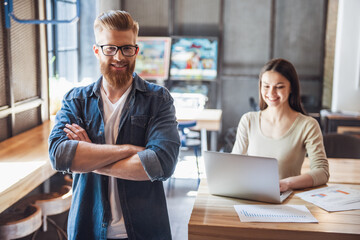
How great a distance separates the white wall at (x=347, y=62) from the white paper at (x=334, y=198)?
448 centimetres

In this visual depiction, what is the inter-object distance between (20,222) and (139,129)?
115cm

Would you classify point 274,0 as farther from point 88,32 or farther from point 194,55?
point 88,32

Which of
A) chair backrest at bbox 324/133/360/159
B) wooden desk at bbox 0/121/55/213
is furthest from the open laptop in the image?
chair backrest at bbox 324/133/360/159

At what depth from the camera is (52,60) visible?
16.6 feet

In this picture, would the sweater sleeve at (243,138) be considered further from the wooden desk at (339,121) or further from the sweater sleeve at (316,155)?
the wooden desk at (339,121)

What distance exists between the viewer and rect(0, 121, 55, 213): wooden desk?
7.63 feet

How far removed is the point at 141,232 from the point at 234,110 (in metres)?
6.14

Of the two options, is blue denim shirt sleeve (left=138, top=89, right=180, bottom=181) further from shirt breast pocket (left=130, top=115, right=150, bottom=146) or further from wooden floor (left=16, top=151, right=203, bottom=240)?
wooden floor (left=16, top=151, right=203, bottom=240)

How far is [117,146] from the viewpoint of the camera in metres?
1.69

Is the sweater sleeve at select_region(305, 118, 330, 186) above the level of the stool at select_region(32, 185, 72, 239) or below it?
above

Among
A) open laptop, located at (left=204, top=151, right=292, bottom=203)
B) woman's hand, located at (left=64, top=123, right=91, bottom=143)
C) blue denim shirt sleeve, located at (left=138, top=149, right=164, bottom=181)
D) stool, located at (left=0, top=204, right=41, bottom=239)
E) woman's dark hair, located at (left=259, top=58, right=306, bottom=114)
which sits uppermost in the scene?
woman's dark hair, located at (left=259, top=58, right=306, bottom=114)

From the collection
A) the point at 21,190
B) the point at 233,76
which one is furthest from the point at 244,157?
the point at 233,76

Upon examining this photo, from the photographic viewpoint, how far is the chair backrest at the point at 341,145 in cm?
332

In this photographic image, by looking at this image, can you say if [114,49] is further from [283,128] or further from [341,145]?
[341,145]
